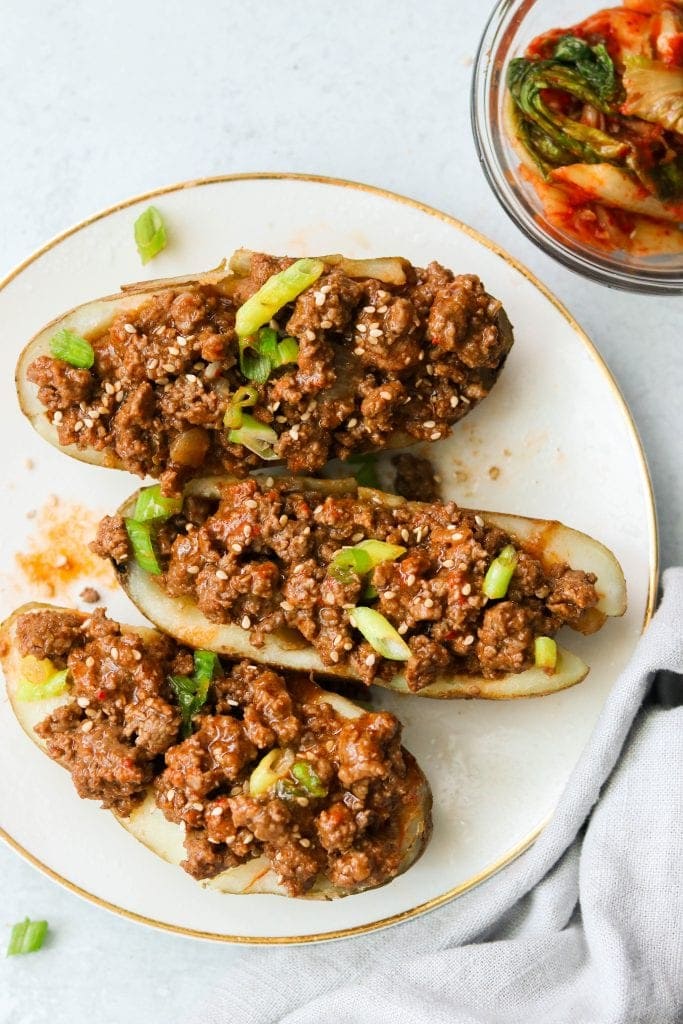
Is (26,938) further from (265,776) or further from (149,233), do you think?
(149,233)

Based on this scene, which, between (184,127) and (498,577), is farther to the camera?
(184,127)

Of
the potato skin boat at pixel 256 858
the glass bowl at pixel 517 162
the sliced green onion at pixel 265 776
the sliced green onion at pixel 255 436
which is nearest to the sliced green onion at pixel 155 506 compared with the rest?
the sliced green onion at pixel 255 436

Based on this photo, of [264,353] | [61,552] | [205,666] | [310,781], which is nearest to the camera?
[310,781]

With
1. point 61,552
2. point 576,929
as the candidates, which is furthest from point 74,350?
point 576,929

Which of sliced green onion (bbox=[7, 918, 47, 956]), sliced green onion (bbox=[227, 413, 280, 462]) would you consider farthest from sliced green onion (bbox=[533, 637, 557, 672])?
sliced green onion (bbox=[7, 918, 47, 956])

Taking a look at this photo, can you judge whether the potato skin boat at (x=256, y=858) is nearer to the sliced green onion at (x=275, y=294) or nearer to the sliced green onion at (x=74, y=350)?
the sliced green onion at (x=74, y=350)

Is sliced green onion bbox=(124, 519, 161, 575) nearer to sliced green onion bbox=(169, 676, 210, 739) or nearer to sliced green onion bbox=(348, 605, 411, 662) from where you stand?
sliced green onion bbox=(169, 676, 210, 739)
